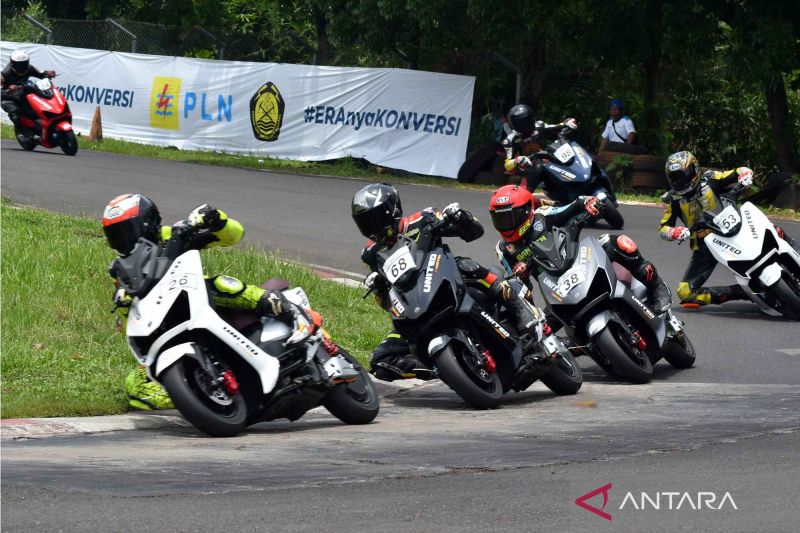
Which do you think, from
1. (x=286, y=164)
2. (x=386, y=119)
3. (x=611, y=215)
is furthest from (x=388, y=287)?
(x=286, y=164)

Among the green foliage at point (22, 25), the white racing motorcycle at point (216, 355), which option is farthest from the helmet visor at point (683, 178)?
the green foliage at point (22, 25)

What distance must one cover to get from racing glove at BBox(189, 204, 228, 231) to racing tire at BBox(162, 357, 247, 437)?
2.78 feet

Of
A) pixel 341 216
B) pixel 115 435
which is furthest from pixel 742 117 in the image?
pixel 115 435

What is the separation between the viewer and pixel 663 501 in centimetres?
554

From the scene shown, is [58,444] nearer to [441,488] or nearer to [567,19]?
[441,488]

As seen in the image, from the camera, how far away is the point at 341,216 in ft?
61.6

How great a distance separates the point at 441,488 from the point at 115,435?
8.90 feet

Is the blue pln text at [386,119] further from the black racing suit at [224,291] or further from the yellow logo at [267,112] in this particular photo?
the black racing suit at [224,291]

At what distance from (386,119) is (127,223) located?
18.2 meters

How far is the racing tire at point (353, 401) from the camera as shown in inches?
316

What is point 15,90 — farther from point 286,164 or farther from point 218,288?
point 218,288

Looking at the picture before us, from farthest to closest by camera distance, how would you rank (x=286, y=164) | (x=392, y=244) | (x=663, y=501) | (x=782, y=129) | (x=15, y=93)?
1. (x=286, y=164)
2. (x=15, y=93)
3. (x=782, y=129)
4. (x=392, y=244)
5. (x=663, y=501)

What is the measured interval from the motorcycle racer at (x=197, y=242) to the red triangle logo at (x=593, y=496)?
2523mm

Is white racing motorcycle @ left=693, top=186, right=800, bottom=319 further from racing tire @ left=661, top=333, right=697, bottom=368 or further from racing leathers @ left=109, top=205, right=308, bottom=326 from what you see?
racing leathers @ left=109, top=205, right=308, bottom=326
